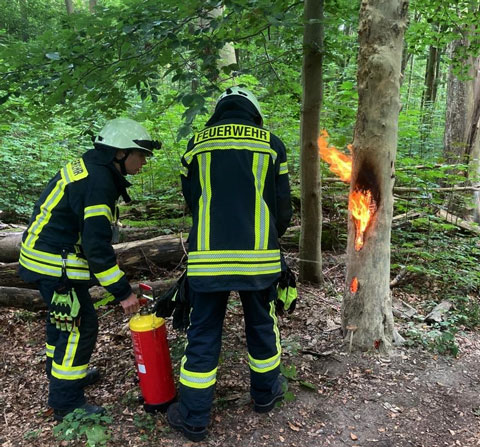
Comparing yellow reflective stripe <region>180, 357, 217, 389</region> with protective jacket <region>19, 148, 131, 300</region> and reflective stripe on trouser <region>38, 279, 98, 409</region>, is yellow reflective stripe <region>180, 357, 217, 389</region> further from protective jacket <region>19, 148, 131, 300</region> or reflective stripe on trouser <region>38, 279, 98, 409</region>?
reflective stripe on trouser <region>38, 279, 98, 409</region>

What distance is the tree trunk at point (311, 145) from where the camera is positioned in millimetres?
4367

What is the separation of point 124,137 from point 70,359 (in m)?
1.87

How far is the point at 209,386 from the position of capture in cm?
277

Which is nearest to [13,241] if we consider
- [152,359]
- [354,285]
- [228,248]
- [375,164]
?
[152,359]

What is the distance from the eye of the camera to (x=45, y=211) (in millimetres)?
3033

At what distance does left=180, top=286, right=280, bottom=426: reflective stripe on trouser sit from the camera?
2742 mm

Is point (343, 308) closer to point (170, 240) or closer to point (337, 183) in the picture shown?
point (170, 240)

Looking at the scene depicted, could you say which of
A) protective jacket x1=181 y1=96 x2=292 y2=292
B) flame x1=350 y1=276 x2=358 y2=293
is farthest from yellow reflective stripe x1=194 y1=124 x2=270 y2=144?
flame x1=350 y1=276 x2=358 y2=293

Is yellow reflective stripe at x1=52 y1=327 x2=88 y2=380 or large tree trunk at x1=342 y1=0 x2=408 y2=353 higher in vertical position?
large tree trunk at x1=342 y1=0 x2=408 y2=353

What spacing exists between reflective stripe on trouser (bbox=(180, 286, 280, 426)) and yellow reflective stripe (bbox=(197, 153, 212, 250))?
40cm

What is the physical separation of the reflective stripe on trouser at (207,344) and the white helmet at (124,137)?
1271 millimetres

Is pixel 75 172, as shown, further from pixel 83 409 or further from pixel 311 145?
pixel 311 145

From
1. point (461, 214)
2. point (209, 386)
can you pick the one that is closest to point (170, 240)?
point (209, 386)

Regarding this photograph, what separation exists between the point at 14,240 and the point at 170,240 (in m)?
2.29
